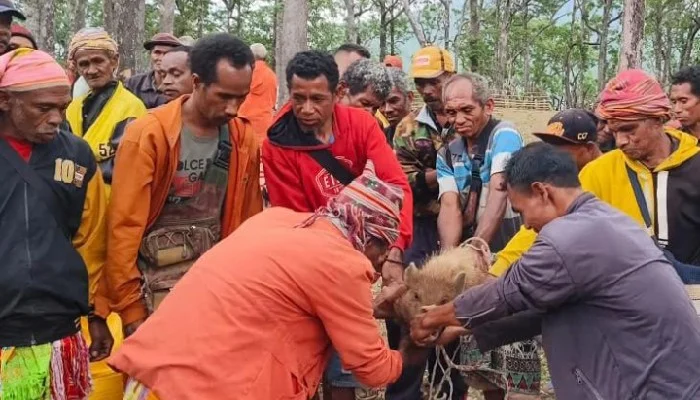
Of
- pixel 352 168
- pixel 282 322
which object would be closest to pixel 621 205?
pixel 352 168

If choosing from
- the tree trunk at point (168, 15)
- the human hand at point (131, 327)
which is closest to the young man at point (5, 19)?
the human hand at point (131, 327)

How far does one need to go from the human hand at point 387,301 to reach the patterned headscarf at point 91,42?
2.36 m

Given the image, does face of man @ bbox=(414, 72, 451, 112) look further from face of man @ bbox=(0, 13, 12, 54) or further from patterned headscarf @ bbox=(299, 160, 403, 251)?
face of man @ bbox=(0, 13, 12, 54)

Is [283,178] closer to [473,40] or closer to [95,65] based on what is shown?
[95,65]

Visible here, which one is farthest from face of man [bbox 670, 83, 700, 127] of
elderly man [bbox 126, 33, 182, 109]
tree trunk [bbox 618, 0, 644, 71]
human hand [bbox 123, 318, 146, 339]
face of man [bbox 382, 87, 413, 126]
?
tree trunk [bbox 618, 0, 644, 71]

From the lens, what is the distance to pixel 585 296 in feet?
9.20

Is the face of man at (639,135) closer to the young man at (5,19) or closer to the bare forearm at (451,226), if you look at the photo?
the bare forearm at (451,226)

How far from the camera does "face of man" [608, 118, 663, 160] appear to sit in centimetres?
360

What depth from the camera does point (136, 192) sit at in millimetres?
3254

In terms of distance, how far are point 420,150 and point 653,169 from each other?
152 centimetres

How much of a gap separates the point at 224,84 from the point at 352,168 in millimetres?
790

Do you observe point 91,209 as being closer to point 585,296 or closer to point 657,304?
point 585,296

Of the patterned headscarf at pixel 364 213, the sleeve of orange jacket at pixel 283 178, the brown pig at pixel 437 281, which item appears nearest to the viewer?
the patterned headscarf at pixel 364 213

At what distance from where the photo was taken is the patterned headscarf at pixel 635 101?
3553 millimetres
